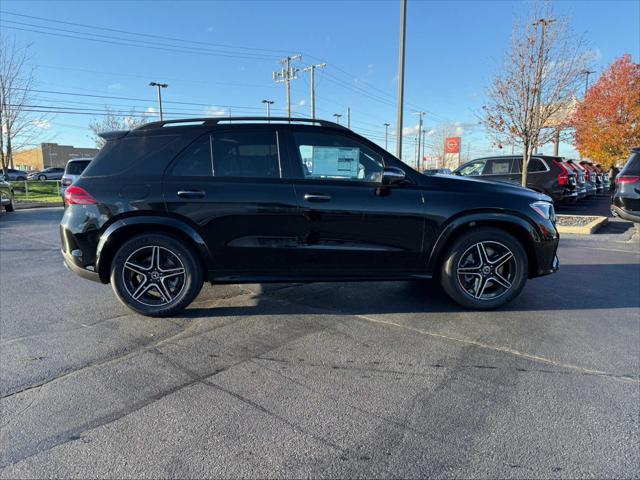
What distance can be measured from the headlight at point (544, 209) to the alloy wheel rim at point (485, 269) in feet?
1.61

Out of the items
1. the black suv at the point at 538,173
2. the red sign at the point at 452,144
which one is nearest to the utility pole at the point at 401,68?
the black suv at the point at 538,173

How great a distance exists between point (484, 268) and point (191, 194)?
116 inches

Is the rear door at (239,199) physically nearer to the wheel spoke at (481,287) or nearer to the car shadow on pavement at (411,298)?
the car shadow on pavement at (411,298)

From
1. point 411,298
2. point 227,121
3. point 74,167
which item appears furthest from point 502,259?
point 74,167

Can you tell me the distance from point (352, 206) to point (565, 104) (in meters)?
10.6

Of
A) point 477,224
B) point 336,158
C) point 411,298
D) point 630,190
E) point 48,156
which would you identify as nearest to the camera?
point 336,158

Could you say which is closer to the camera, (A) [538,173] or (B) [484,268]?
(B) [484,268]

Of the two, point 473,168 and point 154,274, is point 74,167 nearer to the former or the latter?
point 154,274

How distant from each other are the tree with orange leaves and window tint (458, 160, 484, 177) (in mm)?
11511

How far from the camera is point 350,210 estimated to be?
12.9 ft

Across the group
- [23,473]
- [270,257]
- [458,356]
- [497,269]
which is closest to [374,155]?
[270,257]

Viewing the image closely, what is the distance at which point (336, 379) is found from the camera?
289 cm

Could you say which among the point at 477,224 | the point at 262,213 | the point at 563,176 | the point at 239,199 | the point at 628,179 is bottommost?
the point at 477,224

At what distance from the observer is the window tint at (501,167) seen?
13836 mm
